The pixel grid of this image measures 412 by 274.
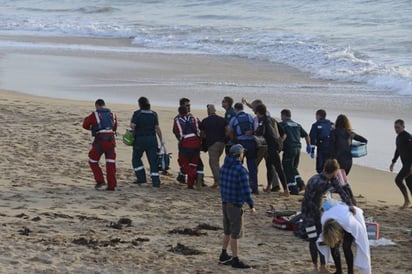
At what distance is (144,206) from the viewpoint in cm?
1252

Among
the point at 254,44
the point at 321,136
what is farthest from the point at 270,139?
the point at 254,44

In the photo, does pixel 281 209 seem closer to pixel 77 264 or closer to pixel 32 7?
pixel 77 264

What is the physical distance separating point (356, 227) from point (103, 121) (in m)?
5.40

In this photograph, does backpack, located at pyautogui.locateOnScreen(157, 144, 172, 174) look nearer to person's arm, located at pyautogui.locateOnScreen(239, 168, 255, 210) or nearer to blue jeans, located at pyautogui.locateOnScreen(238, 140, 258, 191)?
blue jeans, located at pyautogui.locateOnScreen(238, 140, 258, 191)

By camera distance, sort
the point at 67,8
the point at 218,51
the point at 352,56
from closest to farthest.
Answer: the point at 352,56, the point at 218,51, the point at 67,8

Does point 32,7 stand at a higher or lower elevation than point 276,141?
higher

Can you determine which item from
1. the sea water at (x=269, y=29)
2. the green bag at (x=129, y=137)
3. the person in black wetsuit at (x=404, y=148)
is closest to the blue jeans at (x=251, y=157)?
the green bag at (x=129, y=137)

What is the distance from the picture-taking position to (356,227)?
8930mm

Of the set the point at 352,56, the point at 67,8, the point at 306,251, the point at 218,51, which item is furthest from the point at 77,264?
the point at 67,8

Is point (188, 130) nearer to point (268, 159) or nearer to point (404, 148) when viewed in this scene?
point (268, 159)

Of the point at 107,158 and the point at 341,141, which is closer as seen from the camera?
the point at 341,141

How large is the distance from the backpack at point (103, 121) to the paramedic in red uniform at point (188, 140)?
3.46 ft

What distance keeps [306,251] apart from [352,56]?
2395 cm

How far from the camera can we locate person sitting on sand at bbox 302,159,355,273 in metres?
9.24
